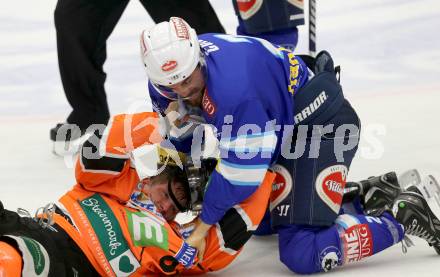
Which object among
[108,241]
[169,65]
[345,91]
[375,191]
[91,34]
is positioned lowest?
[345,91]

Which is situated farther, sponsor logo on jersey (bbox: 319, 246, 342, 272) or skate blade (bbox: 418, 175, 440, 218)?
skate blade (bbox: 418, 175, 440, 218)

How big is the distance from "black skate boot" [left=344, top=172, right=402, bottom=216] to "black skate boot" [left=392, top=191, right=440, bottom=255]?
1.10 ft

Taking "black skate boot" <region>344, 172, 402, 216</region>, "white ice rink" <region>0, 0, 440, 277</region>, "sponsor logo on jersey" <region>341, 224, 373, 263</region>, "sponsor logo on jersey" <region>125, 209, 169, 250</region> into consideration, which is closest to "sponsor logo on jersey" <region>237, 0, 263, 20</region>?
"white ice rink" <region>0, 0, 440, 277</region>

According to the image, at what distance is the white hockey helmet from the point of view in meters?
2.15

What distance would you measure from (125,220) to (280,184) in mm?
489

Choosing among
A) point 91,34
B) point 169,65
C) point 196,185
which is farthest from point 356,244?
point 91,34

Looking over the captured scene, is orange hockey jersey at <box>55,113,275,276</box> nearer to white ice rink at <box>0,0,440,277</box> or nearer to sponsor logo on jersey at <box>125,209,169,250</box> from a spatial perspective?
sponsor logo on jersey at <box>125,209,169,250</box>

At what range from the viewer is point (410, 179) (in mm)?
2791

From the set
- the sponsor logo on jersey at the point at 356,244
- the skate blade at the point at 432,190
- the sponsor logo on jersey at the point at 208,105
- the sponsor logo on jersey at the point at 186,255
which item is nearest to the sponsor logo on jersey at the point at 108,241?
the sponsor logo on jersey at the point at 186,255

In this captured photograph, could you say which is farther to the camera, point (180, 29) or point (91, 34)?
point (91, 34)

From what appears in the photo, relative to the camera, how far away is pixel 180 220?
2629 millimetres

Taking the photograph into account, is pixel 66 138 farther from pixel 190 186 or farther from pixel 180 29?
pixel 180 29

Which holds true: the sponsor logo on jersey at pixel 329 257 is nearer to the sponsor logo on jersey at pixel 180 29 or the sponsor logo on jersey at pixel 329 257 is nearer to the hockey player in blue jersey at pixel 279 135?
the hockey player in blue jersey at pixel 279 135

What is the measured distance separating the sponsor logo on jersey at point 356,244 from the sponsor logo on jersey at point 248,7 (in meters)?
1.15
